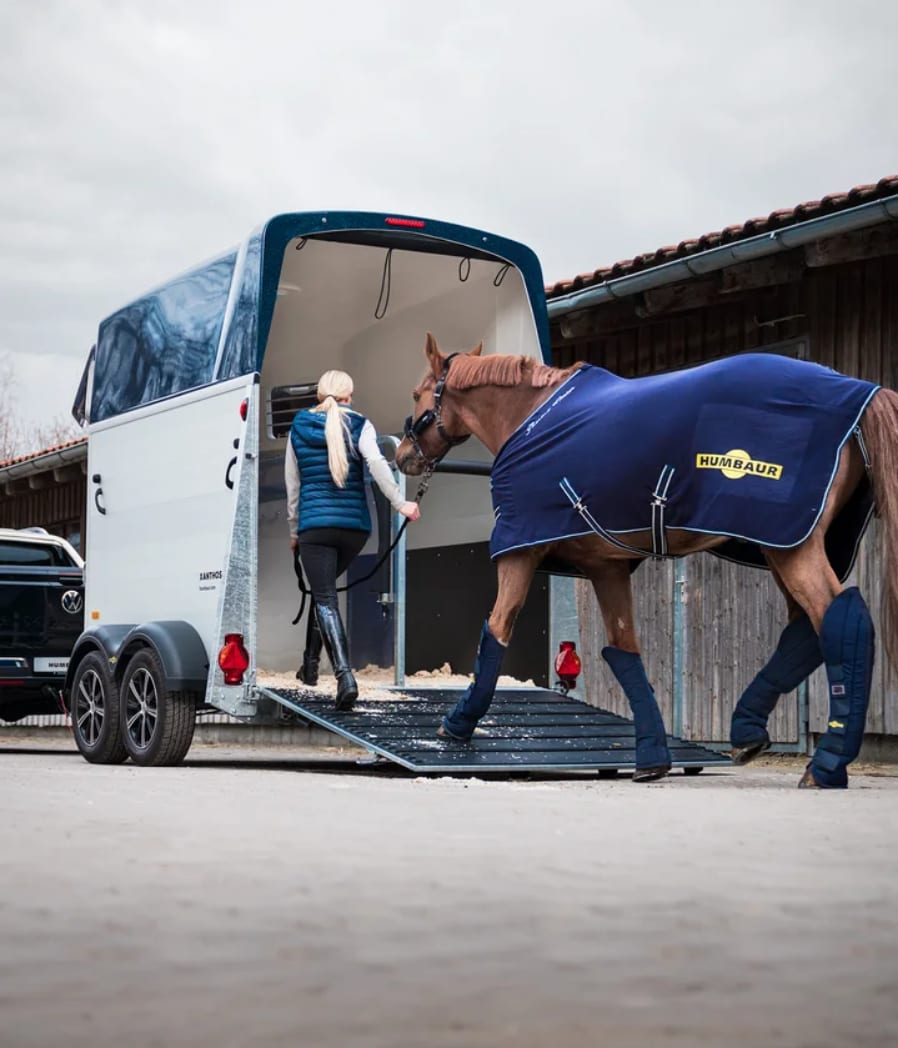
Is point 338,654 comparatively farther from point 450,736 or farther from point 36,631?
point 36,631

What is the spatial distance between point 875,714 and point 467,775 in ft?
12.6

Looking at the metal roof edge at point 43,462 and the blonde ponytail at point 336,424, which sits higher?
the metal roof edge at point 43,462

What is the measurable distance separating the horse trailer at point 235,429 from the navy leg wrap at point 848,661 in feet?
11.2

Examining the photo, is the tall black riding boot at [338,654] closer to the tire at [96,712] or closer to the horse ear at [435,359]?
the horse ear at [435,359]

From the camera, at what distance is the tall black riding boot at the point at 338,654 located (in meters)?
9.68

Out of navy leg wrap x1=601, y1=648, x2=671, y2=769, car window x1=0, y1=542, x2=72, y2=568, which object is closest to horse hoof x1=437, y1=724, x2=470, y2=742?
navy leg wrap x1=601, y1=648, x2=671, y2=769

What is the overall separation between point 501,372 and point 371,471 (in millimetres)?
991

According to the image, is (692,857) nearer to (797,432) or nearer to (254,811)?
(254,811)

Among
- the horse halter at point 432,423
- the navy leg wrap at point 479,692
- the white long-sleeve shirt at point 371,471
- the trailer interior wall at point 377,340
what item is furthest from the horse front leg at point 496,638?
the trailer interior wall at point 377,340

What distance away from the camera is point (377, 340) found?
12578 mm

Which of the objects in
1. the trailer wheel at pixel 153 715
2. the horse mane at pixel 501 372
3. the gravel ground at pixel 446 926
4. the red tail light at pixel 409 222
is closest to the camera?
the gravel ground at pixel 446 926

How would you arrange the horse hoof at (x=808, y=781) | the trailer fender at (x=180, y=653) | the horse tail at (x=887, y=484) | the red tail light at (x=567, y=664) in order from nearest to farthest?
the horse tail at (x=887, y=484)
the horse hoof at (x=808, y=781)
the trailer fender at (x=180, y=653)
the red tail light at (x=567, y=664)

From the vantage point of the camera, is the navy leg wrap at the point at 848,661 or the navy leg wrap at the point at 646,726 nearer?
the navy leg wrap at the point at 848,661

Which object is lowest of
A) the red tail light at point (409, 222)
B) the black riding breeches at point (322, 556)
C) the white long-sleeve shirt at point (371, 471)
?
the black riding breeches at point (322, 556)
